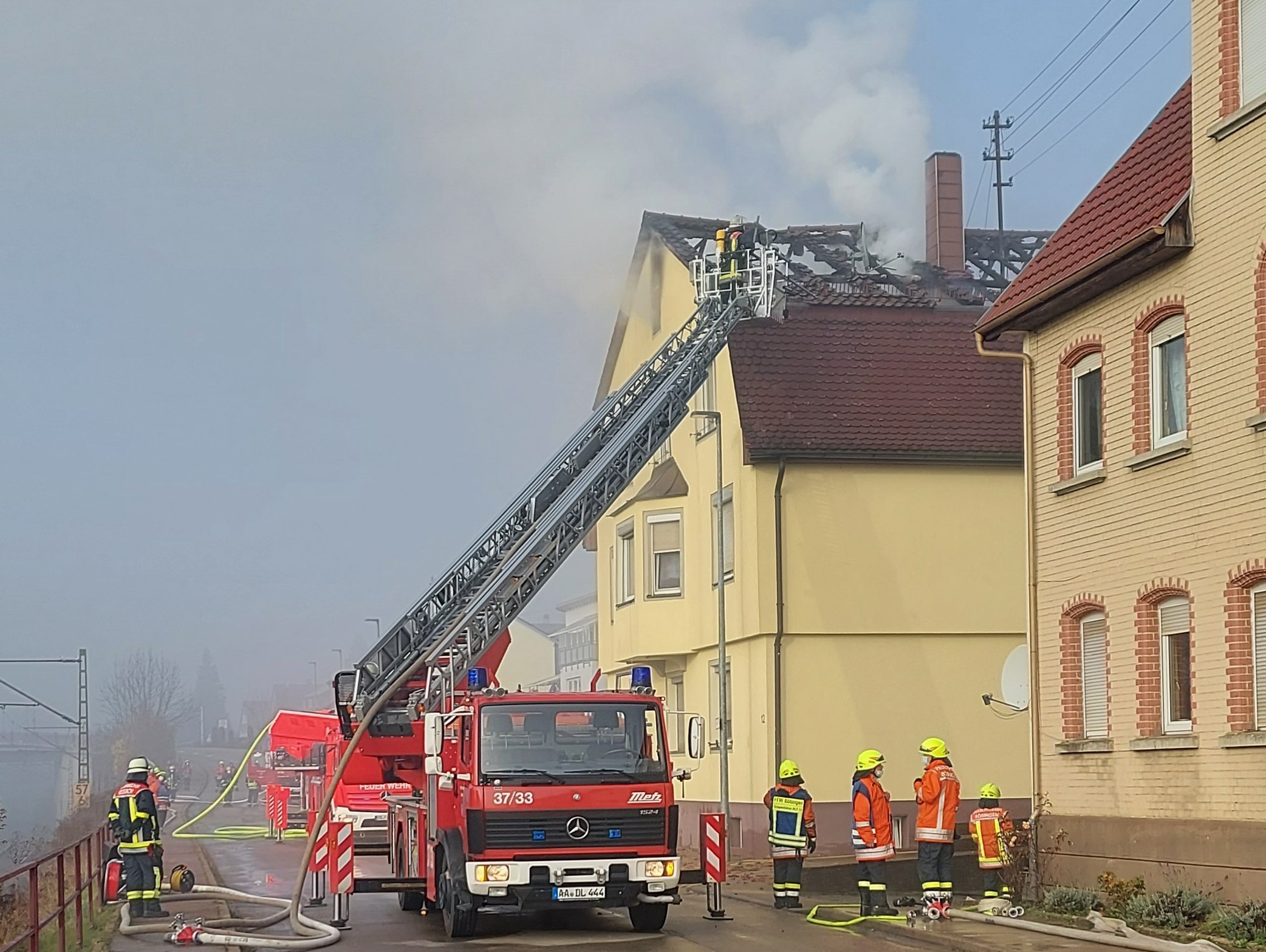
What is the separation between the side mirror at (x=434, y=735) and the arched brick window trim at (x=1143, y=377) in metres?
7.50

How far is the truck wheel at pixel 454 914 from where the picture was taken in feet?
49.4

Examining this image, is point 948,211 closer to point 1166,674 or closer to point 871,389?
point 871,389

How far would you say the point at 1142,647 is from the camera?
653 inches

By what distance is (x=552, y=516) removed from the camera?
21.9 m

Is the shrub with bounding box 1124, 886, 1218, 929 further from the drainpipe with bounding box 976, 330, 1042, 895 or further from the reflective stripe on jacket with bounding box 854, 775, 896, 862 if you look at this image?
the drainpipe with bounding box 976, 330, 1042, 895

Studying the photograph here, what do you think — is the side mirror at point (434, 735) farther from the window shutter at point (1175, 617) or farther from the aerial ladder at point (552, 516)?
the window shutter at point (1175, 617)

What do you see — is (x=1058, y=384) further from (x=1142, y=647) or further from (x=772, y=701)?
(x=772, y=701)

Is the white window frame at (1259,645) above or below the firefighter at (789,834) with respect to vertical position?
above

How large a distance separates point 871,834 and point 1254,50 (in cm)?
828

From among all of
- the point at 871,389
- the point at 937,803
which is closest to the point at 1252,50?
the point at 937,803

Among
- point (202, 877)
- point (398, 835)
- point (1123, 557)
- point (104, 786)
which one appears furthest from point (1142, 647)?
point (104, 786)

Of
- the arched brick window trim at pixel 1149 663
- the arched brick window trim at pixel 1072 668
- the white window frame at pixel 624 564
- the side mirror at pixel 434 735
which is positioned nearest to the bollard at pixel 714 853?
the side mirror at pixel 434 735

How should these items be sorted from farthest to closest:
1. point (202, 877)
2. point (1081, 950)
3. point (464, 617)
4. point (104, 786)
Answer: point (104, 786) < point (202, 877) < point (464, 617) < point (1081, 950)

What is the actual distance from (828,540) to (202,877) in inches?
433
